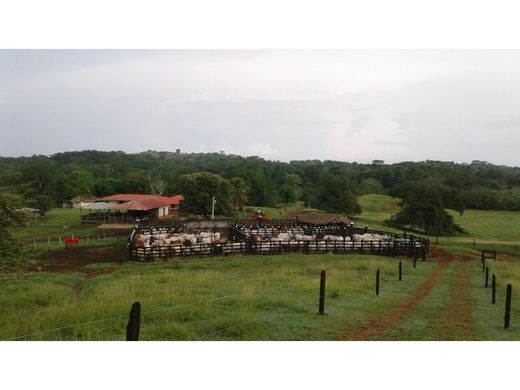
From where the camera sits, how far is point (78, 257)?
2912cm

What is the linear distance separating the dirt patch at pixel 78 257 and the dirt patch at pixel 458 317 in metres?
19.2

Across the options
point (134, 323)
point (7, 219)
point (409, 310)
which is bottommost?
point (409, 310)

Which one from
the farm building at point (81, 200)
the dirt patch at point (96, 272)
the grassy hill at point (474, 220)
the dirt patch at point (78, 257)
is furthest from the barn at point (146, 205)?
the grassy hill at point (474, 220)

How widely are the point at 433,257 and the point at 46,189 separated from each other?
7388cm

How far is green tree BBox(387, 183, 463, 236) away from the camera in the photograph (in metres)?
51.5

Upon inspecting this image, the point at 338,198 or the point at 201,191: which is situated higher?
the point at 201,191

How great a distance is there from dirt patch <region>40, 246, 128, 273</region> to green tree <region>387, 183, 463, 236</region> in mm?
37355

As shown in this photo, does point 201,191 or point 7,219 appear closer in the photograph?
point 7,219

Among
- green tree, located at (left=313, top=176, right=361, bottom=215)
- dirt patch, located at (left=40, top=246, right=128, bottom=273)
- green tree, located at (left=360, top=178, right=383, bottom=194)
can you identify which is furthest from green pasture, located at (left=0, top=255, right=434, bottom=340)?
green tree, located at (left=360, top=178, right=383, bottom=194)

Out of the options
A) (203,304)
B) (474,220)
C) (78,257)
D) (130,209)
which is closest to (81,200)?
(130,209)

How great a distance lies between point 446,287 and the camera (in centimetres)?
1916

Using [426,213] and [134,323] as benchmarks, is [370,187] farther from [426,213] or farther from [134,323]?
[134,323]

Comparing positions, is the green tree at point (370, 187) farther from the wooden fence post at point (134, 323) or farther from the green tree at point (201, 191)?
the wooden fence post at point (134, 323)

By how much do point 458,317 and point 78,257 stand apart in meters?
25.3
